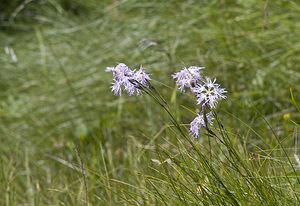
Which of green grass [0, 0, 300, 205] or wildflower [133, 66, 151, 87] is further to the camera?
green grass [0, 0, 300, 205]

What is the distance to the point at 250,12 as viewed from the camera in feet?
8.59

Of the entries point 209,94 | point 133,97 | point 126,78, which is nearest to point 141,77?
point 126,78

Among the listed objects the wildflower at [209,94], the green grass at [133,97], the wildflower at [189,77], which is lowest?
the green grass at [133,97]

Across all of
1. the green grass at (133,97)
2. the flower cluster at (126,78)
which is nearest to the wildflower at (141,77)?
the flower cluster at (126,78)

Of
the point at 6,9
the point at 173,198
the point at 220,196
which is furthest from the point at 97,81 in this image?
the point at 6,9

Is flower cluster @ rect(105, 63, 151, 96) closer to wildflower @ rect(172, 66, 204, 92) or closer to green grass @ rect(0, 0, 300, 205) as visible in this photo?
wildflower @ rect(172, 66, 204, 92)

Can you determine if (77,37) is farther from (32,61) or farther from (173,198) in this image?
(173,198)

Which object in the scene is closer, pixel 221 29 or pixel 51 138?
pixel 221 29

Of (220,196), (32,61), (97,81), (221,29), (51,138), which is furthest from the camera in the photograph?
(32,61)

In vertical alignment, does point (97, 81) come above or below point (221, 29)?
below

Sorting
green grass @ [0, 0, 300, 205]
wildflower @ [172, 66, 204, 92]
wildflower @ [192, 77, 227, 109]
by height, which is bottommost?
green grass @ [0, 0, 300, 205]

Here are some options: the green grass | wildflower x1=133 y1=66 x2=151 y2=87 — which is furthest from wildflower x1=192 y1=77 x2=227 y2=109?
the green grass

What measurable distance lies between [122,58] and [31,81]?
48.6 inches

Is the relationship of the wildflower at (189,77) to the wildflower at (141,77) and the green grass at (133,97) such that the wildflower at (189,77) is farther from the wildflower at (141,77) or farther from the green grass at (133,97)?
the green grass at (133,97)
